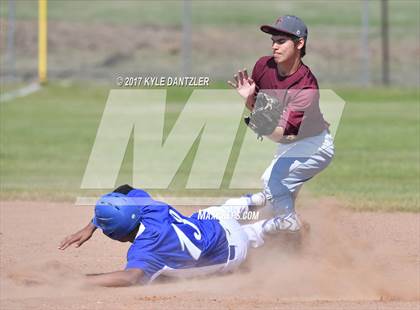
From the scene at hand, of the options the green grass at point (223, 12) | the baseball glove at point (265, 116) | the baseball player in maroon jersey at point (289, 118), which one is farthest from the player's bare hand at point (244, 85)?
the green grass at point (223, 12)

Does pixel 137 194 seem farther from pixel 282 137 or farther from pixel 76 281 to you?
pixel 282 137

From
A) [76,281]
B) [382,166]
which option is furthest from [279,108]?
[382,166]

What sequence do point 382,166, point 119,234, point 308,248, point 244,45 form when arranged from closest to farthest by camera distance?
point 119,234 < point 308,248 < point 382,166 < point 244,45

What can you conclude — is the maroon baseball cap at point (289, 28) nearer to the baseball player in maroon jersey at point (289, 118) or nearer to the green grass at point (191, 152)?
the baseball player in maroon jersey at point (289, 118)

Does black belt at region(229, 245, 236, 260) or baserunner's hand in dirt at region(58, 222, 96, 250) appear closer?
baserunner's hand in dirt at region(58, 222, 96, 250)

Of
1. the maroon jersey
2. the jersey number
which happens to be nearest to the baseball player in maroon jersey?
the maroon jersey

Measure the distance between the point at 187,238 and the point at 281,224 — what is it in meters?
1.58

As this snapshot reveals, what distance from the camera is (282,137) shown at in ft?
31.9

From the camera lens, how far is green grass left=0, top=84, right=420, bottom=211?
47.6ft

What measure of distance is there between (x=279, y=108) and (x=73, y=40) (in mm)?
23051

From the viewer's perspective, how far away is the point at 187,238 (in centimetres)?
862

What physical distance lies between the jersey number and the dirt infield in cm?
32

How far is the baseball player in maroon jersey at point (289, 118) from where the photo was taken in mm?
9664

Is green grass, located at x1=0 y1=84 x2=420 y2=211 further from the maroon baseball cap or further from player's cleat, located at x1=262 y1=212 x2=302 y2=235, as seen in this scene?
the maroon baseball cap
